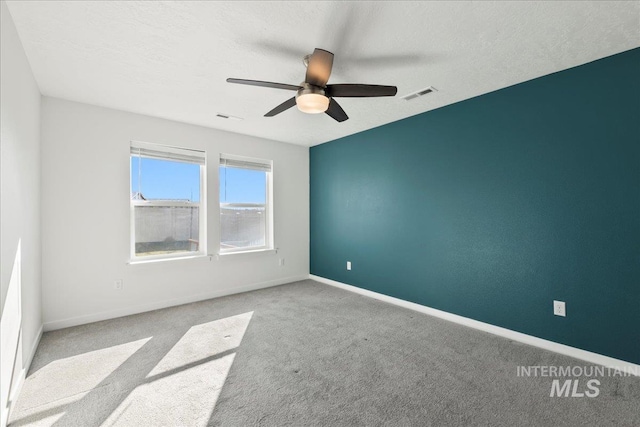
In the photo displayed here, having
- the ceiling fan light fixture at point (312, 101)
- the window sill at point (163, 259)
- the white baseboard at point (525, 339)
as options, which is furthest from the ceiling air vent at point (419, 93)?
the window sill at point (163, 259)

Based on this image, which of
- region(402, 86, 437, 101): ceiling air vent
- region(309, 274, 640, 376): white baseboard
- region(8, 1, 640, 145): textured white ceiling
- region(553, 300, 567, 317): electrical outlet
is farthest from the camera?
region(402, 86, 437, 101): ceiling air vent

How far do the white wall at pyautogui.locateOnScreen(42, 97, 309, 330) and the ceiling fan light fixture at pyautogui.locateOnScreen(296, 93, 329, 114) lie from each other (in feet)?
8.02

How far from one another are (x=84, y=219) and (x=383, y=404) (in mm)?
3547

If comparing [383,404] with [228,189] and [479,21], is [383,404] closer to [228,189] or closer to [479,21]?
[479,21]

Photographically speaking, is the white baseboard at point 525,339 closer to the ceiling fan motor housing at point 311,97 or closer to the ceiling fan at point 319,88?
the ceiling fan at point 319,88

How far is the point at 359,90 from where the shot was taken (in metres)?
2.14

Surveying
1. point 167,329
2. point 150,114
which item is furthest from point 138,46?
point 167,329

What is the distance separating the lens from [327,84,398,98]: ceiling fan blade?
209 cm

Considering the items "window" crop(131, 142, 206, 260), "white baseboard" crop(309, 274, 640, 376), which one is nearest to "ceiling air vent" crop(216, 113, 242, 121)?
"window" crop(131, 142, 206, 260)

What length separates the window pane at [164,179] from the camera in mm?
3613

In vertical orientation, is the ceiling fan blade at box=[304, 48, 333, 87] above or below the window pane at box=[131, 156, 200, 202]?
above

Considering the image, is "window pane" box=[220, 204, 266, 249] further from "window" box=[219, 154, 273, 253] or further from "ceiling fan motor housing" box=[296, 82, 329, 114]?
"ceiling fan motor housing" box=[296, 82, 329, 114]

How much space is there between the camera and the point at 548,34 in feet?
6.59

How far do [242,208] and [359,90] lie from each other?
9.94 feet
